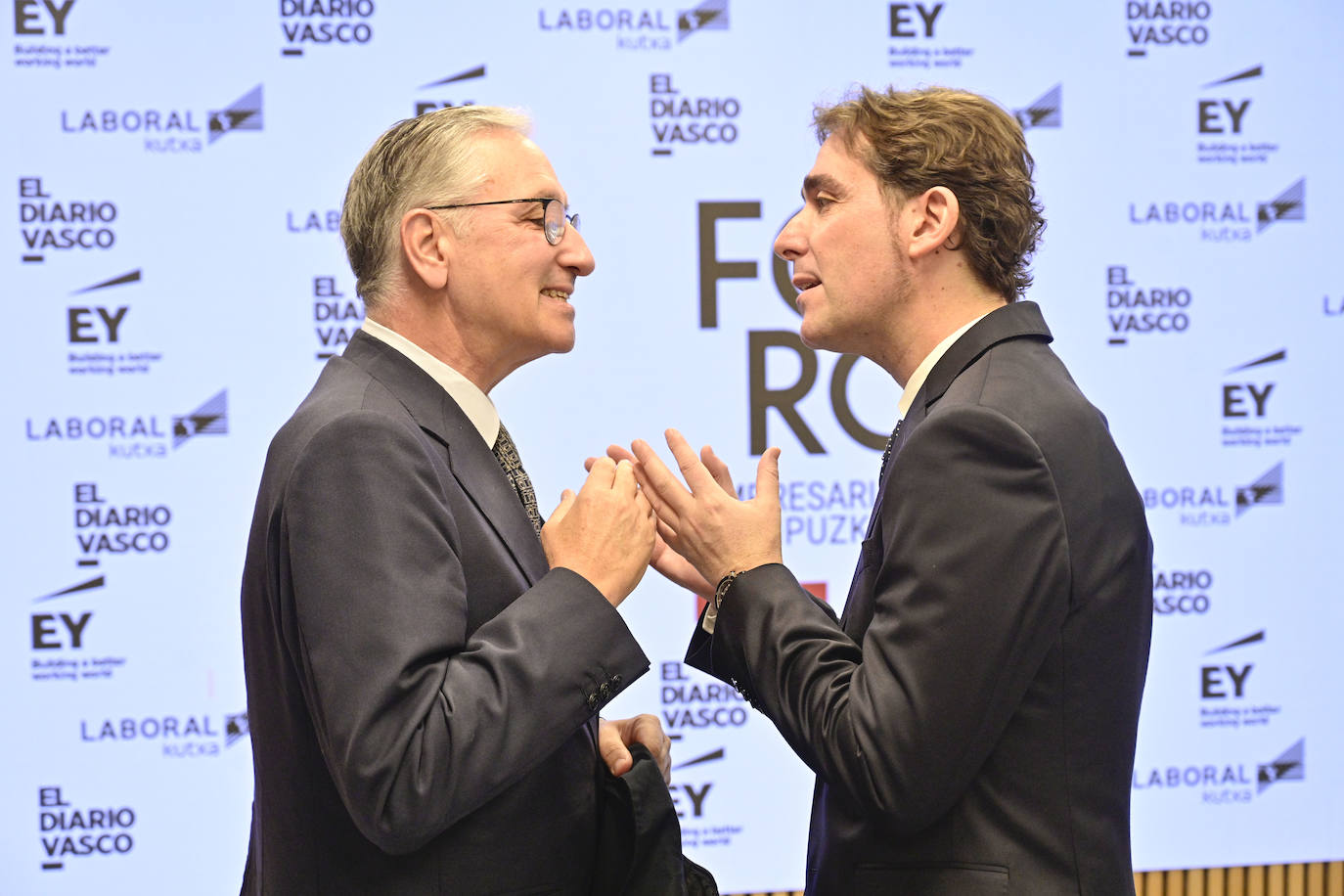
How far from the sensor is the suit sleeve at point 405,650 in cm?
143

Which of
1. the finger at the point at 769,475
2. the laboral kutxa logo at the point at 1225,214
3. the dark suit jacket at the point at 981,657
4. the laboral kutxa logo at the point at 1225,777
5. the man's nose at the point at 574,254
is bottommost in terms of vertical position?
the laboral kutxa logo at the point at 1225,777

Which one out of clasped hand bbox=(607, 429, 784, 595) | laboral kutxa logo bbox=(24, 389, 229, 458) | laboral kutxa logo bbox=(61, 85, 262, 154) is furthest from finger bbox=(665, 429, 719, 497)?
laboral kutxa logo bbox=(61, 85, 262, 154)

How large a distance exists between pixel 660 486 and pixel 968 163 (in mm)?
706

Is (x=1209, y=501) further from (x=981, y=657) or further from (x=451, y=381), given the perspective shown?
(x=451, y=381)

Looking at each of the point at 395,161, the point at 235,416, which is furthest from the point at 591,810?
the point at 235,416

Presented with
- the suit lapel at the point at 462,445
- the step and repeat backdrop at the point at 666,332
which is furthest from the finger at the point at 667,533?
the step and repeat backdrop at the point at 666,332

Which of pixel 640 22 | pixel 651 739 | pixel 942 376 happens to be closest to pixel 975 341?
pixel 942 376

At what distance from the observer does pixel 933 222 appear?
1927 mm

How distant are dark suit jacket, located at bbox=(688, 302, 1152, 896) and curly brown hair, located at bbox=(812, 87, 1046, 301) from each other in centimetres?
25

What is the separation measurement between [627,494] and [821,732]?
1.42 feet

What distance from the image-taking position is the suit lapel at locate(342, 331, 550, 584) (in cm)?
172

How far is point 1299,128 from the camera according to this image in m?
4.24

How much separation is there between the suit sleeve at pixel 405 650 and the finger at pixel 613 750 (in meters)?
0.32

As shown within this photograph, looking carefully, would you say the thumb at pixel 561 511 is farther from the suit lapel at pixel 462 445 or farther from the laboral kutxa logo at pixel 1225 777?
the laboral kutxa logo at pixel 1225 777
